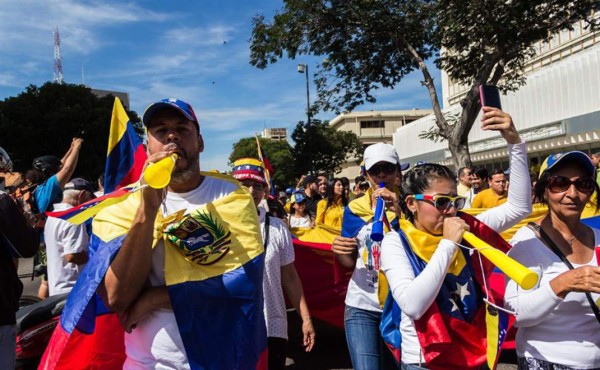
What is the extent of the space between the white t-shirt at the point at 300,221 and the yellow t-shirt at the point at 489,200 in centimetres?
260

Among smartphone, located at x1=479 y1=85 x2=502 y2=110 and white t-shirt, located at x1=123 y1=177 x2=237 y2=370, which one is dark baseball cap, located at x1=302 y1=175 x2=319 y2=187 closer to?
smartphone, located at x1=479 y1=85 x2=502 y2=110

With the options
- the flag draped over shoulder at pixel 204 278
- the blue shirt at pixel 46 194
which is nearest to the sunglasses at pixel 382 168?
the flag draped over shoulder at pixel 204 278

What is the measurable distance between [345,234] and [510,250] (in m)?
1.41

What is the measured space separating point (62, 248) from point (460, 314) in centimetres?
400

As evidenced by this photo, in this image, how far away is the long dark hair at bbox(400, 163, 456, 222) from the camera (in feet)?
8.61

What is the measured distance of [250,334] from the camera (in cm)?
214

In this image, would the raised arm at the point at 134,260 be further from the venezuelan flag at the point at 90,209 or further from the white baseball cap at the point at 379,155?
the white baseball cap at the point at 379,155

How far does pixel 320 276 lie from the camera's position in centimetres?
591

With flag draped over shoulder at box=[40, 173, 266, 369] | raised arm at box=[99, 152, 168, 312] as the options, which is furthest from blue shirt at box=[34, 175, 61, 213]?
raised arm at box=[99, 152, 168, 312]

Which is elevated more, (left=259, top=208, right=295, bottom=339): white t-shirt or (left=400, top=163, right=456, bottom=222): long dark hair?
(left=400, top=163, right=456, bottom=222): long dark hair

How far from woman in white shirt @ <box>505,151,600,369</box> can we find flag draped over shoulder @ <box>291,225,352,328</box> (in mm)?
3344

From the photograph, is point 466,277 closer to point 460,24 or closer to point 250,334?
point 250,334

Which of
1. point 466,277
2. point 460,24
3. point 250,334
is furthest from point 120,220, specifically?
point 460,24

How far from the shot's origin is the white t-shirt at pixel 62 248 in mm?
4924
